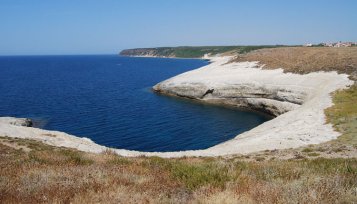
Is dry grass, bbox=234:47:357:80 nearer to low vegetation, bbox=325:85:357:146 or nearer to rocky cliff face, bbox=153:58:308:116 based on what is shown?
rocky cliff face, bbox=153:58:308:116

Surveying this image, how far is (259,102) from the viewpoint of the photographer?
71688 mm

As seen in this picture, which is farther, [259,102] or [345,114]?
[259,102]

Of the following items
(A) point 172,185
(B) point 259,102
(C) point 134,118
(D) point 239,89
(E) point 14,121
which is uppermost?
(A) point 172,185

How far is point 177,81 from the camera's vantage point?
319ft

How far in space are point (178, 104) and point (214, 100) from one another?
28.5 ft

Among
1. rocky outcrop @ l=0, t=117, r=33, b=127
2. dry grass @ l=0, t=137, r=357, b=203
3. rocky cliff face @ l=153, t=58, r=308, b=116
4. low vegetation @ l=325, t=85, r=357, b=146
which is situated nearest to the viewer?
dry grass @ l=0, t=137, r=357, b=203

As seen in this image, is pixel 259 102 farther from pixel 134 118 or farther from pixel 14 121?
pixel 14 121

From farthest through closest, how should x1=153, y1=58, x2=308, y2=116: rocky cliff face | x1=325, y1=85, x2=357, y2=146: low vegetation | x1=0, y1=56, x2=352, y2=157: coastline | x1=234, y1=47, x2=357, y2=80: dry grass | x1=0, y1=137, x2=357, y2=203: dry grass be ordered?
x1=234, y1=47, x2=357, y2=80: dry grass < x1=153, y1=58, x2=308, y2=116: rocky cliff face < x1=0, y1=56, x2=352, y2=157: coastline < x1=325, y1=85, x2=357, y2=146: low vegetation < x1=0, y1=137, x2=357, y2=203: dry grass

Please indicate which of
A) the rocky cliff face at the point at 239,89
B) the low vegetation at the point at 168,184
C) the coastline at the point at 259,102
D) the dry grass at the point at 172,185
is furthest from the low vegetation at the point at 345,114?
the dry grass at the point at 172,185

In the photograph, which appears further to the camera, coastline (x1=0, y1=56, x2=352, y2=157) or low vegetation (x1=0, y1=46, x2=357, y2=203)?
coastline (x1=0, y1=56, x2=352, y2=157)

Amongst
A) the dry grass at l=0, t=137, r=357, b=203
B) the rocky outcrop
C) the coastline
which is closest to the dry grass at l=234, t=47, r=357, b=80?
the coastline

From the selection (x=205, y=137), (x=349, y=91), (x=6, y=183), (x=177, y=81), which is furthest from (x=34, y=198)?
(x=177, y=81)

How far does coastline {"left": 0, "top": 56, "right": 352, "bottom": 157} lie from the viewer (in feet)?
114

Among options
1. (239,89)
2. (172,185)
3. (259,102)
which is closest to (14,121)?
(259,102)
